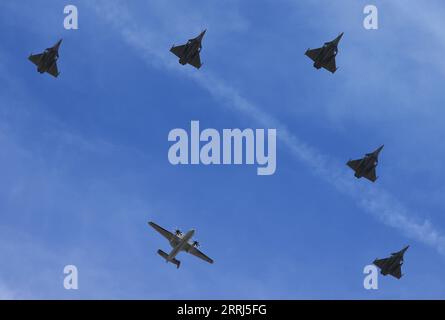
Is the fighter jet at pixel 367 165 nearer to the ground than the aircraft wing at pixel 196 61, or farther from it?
nearer to the ground

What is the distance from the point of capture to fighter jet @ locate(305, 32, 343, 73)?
124 meters

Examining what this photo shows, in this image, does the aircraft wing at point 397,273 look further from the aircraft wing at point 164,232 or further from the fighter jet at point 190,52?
the fighter jet at point 190,52

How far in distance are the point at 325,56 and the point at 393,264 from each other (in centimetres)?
3625

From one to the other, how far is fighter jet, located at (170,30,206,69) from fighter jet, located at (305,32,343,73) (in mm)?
18381

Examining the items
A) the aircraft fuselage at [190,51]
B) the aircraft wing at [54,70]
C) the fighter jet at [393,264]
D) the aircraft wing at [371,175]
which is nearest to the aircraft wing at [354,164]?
the aircraft wing at [371,175]

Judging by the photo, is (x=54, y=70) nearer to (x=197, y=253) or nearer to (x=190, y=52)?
(x=190, y=52)

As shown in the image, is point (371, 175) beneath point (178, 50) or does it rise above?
beneath

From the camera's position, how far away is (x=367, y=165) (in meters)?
124

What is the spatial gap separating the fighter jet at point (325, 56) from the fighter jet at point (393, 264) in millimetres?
32603

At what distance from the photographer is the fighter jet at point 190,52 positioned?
125250 millimetres

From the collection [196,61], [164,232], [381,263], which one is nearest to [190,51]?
[196,61]

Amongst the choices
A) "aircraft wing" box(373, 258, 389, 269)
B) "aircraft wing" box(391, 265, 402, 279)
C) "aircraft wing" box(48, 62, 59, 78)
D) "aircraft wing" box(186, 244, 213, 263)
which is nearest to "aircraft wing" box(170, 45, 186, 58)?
"aircraft wing" box(48, 62, 59, 78)

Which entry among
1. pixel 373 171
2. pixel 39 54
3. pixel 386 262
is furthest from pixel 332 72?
pixel 39 54
